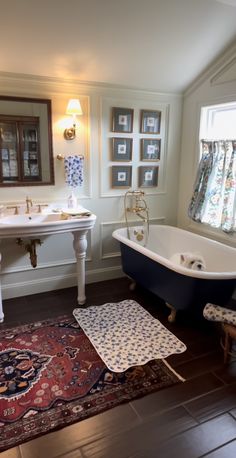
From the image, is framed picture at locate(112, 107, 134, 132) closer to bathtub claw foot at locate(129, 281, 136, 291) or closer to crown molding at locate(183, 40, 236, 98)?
crown molding at locate(183, 40, 236, 98)

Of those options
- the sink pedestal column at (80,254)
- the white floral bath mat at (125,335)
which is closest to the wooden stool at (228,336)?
the white floral bath mat at (125,335)

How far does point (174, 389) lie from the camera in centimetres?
202

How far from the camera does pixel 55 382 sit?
2074mm

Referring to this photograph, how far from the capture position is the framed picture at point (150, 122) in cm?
348

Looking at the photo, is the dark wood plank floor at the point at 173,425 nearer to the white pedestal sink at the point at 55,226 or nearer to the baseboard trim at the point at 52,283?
the white pedestal sink at the point at 55,226

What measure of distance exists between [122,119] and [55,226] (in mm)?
1448

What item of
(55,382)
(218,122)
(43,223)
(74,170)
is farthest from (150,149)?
(55,382)

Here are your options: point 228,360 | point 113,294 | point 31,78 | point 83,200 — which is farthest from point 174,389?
point 31,78

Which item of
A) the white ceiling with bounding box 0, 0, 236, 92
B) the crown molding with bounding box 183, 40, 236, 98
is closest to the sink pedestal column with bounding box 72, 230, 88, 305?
the white ceiling with bounding box 0, 0, 236, 92

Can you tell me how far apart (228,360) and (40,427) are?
134 centimetres

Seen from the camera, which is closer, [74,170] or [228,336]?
[228,336]

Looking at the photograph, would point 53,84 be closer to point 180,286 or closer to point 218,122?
point 218,122

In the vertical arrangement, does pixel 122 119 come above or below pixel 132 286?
above

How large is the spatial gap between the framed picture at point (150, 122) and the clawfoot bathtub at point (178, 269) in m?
1.07
